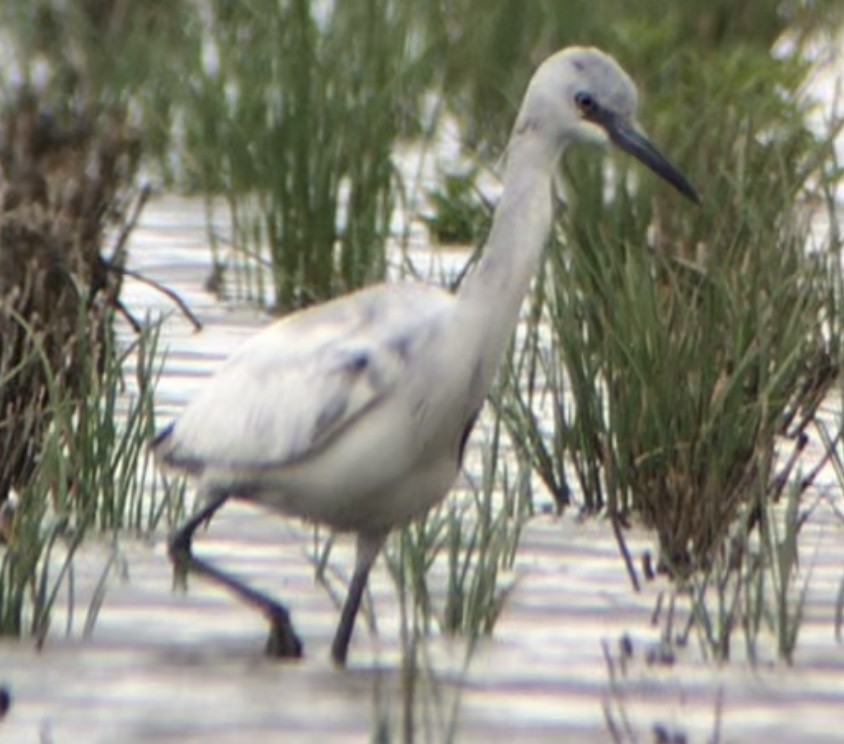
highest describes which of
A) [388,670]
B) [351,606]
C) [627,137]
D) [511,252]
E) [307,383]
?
[627,137]

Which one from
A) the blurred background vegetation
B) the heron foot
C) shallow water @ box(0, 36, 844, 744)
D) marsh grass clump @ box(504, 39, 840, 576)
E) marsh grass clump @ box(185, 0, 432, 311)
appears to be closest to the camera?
shallow water @ box(0, 36, 844, 744)

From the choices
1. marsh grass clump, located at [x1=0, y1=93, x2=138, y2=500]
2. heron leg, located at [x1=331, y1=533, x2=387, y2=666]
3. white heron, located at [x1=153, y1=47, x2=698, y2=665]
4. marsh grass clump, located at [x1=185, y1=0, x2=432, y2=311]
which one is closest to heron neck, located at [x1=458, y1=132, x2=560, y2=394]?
white heron, located at [x1=153, y1=47, x2=698, y2=665]

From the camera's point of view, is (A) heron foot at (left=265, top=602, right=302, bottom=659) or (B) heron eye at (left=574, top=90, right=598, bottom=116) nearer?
(A) heron foot at (left=265, top=602, right=302, bottom=659)

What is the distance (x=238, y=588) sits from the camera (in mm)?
5945

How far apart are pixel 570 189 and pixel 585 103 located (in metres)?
3.80

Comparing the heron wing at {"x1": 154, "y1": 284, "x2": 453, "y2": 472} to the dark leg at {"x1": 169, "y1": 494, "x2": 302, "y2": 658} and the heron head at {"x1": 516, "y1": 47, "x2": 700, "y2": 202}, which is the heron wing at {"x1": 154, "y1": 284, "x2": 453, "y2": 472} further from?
the heron head at {"x1": 516, "y1": 47, "x2": 700, "y2": 202}

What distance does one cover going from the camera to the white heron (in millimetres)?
5719

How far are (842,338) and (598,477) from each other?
1120 millimetres

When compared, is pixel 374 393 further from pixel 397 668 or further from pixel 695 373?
pixel 695 373

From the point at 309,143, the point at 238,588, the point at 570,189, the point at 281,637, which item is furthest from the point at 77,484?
the point at 309,143

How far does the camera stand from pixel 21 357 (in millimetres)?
7316

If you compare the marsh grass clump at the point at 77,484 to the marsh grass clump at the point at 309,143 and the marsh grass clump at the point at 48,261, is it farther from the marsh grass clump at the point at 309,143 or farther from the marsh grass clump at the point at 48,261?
the marsh grass clump at the point at 309,143

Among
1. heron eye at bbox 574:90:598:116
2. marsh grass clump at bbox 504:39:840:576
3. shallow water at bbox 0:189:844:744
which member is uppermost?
heron eye at bbox 574:90:598:116

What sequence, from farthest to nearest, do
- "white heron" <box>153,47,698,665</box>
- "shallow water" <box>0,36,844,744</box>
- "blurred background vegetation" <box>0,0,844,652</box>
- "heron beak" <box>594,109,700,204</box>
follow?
1. "blurred background vegetation" <box>0,0,844,652</box>
2. "heron beak" <box>594,109,700,204</box>
3. "white heron" <box>153,47,698,665</box>
4. "shallow water" <box>0,36,844,744</box>
